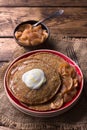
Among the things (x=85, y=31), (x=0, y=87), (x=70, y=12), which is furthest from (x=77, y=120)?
(x=70, y=12)

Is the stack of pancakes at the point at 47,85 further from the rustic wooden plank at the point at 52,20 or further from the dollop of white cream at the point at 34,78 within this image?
the rustic wooden plank at the point at 52,20

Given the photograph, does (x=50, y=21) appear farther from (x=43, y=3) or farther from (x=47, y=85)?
(x=47, y=85)

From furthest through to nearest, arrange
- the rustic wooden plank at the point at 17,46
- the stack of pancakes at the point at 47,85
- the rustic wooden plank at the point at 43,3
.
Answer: the rustic wooden plank at the point at 43,3 → the rustic wooden plank at the point at 17,46 → the stack of pancakes at the point at 47,85

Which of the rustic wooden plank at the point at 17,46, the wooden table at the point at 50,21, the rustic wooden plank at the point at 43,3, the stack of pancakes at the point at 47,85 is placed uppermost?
the rustic wooden plank at the point at 43,3

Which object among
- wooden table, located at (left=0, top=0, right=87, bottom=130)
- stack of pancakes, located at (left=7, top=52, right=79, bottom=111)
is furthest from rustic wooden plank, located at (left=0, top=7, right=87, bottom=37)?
stack of pancakes, located at (left=7, top=52, right=79, bottom=111)

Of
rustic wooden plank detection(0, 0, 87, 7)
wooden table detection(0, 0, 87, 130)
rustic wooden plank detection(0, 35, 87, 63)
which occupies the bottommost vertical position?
rustic wooden plank detection(0, 35, 87, 63)

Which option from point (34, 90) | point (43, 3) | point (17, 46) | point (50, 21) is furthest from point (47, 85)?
point (43, 3)

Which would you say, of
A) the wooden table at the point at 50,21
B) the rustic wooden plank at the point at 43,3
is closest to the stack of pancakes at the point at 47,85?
the wooden table at the point at 50,21

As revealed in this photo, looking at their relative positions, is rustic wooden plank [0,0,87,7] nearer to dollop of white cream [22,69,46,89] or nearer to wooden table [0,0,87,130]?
wooden table [0,0,87,130]
